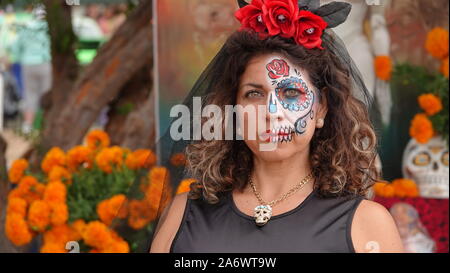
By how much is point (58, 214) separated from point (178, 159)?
1.23 m

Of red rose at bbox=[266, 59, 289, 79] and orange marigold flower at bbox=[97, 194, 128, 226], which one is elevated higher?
red rose at bbox=[266, 59, 289, 79]

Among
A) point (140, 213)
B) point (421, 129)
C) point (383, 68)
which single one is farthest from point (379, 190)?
point (140, 213)

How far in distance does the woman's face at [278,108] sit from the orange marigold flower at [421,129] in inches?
85.2

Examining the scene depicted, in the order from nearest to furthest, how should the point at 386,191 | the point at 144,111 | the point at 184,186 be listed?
the point at 184,186, the point at 386,191, the point at 144,111

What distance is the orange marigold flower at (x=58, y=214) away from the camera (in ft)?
10.5

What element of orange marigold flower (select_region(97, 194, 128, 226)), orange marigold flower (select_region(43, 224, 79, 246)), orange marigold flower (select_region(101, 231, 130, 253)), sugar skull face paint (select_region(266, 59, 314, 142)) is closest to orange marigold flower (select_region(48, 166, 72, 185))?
orange marigold flower (select_region(43, 224, 79, 246))

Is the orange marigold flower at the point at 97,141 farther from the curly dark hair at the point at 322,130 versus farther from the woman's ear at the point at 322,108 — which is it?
the woman's ear at the point at 322,108

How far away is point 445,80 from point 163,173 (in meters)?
2.18

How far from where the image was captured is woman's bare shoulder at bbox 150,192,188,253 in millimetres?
1964

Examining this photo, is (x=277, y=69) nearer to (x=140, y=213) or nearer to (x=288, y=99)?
(x=288, y=99)

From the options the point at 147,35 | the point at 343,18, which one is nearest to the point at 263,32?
the point at 343,18

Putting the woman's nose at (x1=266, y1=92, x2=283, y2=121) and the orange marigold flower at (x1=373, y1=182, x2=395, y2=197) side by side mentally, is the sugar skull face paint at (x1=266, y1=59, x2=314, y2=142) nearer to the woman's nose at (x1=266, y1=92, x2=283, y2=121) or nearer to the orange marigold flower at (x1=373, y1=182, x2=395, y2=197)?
the woman's nose at (x1=266, y1=92, x2=283, y2=121)

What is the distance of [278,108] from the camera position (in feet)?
6.07

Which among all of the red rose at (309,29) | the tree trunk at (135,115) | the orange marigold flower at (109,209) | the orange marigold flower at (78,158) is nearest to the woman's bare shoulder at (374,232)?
the red rose at (309,29)
